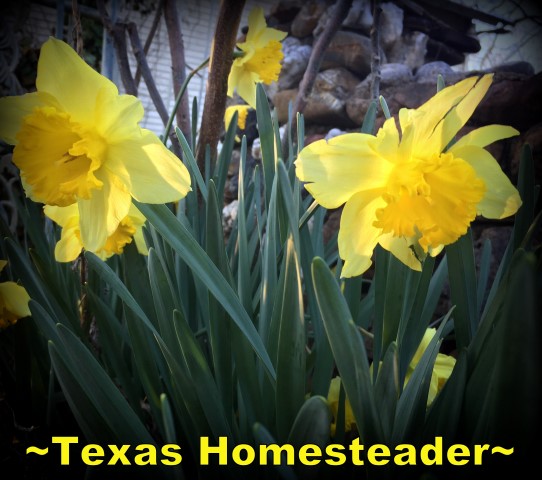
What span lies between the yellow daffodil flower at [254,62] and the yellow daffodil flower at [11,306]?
65 cm

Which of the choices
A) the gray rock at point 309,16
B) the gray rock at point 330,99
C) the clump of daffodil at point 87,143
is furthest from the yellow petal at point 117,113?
the gray rock at point 309,16

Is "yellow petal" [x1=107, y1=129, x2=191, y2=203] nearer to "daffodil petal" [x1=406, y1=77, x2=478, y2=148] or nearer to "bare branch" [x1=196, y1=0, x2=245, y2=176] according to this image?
"daffodil petal" [x1=406, y1=77, x2=478, y2=148]

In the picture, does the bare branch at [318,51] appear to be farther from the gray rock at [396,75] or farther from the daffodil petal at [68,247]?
the gray rock at [396,75]

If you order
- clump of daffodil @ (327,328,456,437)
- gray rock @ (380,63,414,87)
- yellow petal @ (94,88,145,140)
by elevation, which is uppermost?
gray rock @ (380,63,414,87)

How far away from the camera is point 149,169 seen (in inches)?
17.1

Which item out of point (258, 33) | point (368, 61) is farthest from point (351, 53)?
point (258, 33)

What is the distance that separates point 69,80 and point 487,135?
0.43 metres

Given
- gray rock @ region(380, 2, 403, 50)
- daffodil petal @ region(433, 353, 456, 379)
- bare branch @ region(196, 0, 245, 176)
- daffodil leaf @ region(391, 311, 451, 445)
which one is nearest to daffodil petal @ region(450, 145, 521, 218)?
daffodil leaf @ region(391, 311, 451, 445)

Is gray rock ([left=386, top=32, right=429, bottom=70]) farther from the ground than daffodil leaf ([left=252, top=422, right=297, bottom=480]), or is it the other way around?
gray rock ([left=386, top=32, right=429, bottom=70])

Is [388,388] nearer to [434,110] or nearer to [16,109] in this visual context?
[434,110]

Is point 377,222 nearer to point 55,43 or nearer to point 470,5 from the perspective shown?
point 55,43

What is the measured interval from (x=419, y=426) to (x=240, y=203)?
1.14 ft

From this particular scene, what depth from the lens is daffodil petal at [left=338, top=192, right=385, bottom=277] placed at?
0.45 meters

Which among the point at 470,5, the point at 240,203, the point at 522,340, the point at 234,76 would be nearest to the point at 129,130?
the point at 240,203
